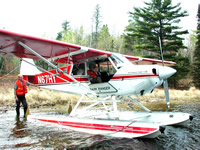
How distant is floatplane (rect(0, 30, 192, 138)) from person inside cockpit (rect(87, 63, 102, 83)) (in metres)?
0.08

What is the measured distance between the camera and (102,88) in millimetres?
6285

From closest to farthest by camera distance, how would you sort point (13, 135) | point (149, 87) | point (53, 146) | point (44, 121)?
point (53, 146), point (13, 135), point (149, 87), point (44, 121)

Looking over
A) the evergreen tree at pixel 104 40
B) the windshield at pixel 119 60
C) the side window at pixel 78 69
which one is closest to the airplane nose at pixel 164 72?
the windshield at pixel 119 60

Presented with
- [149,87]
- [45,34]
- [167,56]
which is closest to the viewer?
[149,87]

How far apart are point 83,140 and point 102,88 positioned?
1.98 meters

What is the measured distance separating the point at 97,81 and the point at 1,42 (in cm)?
322

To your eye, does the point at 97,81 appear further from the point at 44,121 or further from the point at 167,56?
the point at 167,56

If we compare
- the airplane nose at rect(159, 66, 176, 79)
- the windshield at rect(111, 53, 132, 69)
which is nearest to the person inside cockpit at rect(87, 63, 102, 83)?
the windshield at rect(111, 53, 132, 69)

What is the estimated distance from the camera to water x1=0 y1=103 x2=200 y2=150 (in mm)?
4280

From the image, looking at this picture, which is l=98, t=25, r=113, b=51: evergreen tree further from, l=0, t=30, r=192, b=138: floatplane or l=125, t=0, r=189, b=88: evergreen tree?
l=0, t=30, r=192, b=138: floatplane

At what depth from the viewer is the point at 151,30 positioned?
23797 mm

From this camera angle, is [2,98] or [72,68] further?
[2,98]

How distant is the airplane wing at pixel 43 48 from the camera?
5.34m

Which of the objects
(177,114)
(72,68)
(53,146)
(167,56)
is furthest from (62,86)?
(167,56)
